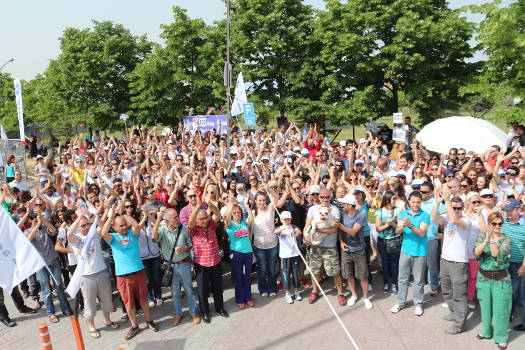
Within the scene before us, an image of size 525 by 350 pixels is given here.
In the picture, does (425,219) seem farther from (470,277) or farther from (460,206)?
(470,277)

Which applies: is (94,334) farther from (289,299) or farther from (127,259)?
(289,299)

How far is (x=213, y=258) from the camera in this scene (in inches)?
259

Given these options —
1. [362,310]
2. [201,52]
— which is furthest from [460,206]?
[201,52]

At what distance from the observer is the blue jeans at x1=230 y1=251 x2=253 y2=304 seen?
23.1 feet

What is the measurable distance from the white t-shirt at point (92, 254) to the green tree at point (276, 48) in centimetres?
1932

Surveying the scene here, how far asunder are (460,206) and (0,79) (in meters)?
55.8

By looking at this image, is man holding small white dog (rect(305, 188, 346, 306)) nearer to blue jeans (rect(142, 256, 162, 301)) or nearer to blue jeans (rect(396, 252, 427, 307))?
blue jeans (rect(396, 252, 427, 307))

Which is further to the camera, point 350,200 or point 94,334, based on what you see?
point 350,200

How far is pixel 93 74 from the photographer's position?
105ft

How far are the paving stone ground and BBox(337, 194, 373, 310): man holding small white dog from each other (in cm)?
47

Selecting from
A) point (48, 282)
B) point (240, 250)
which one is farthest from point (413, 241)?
point (48, 282)

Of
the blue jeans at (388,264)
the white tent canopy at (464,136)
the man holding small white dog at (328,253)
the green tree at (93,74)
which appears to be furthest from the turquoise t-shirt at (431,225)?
the green tree at (93,74)

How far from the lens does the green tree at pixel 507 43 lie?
51.1 feet

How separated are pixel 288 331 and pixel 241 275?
1.26 meters
